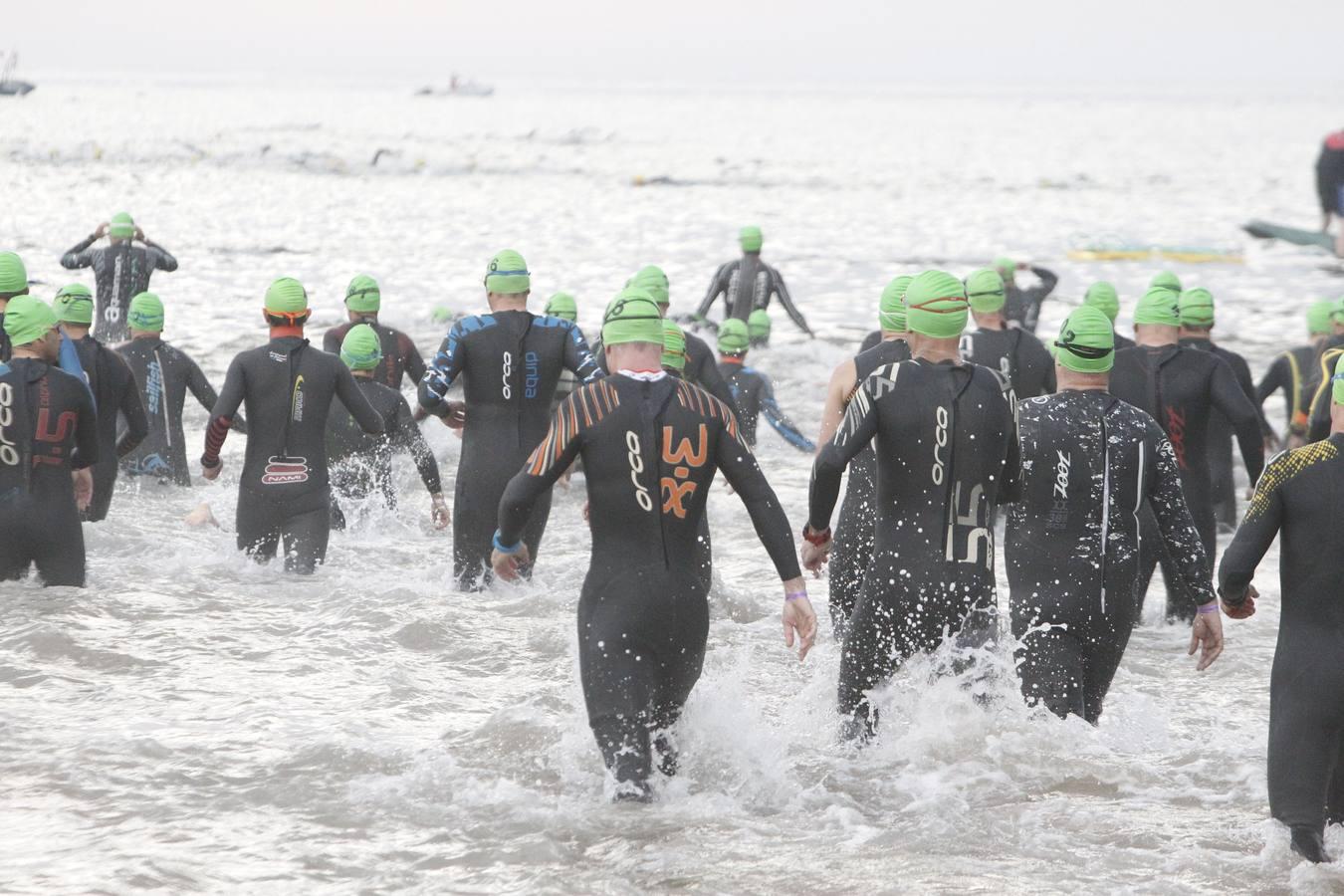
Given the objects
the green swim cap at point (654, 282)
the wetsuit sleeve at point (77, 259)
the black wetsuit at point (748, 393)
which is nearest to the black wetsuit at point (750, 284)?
the black wetsuit at point (748, 393)

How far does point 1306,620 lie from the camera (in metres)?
4.93

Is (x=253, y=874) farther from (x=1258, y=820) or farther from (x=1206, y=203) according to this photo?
(x=1206, y=203)

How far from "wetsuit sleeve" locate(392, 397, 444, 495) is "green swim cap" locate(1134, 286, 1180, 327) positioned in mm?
3949

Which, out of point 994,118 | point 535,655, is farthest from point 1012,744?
point 994,118

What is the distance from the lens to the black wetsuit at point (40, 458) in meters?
7.33

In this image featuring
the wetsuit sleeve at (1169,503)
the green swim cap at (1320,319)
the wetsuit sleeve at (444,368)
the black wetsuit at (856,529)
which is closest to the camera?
the wetsuit sleeve at (1169,503)

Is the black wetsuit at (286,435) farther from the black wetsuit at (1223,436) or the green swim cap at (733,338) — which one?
the black wetsuit at (1223,436)

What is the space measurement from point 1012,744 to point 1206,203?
5684 centimetres

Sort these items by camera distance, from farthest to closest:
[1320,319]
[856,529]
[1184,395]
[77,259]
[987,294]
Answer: [77,259]
[1320,319]
[987,294]
[1184,395]
[856,529]

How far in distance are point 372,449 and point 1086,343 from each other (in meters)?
5.15

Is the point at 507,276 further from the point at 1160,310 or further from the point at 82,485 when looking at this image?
the point at 1160,310

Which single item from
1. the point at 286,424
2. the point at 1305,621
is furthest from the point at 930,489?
the point at 286,424

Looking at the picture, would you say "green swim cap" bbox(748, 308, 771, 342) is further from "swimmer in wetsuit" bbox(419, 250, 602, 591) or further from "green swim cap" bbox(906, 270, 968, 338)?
"green swim cap" bbox(906, 270, 968, 338)

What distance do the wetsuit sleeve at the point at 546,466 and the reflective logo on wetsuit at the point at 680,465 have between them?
292 mm
